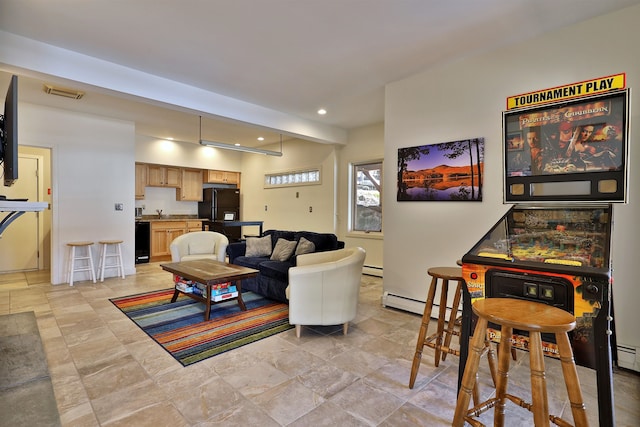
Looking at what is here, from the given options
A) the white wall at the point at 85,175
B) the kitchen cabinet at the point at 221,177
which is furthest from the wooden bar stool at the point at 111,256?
the kitchen cabinet at the point at 221,177

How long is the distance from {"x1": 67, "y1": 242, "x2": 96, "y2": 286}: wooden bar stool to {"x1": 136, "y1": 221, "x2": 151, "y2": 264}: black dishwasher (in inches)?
56.7

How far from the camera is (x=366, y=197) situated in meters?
5.90

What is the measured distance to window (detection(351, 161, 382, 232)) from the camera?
18.8ft

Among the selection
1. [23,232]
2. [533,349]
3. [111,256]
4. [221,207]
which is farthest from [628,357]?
[23,232]

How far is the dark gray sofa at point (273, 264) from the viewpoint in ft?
12.8

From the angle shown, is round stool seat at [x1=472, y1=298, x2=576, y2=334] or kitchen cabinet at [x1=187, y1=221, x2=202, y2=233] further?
kitchen cabinet at [x1=187, y1=221, x2=202, y2=233]

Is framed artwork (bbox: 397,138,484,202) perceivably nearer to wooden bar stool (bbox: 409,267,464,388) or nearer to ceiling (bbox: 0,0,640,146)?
ceiling (bbox: 0,0,640,146)

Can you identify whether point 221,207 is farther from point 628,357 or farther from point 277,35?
point 628,357

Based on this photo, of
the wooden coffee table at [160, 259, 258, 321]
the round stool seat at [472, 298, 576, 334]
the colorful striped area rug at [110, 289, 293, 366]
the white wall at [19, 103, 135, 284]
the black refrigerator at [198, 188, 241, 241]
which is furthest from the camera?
the black refrigerator at [198, 188, 241, 241]

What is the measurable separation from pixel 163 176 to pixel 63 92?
3288 mm

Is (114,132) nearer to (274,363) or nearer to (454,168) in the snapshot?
(274,363)

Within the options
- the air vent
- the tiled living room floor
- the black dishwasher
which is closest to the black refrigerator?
the black dishwasher

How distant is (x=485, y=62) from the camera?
10.2 ft

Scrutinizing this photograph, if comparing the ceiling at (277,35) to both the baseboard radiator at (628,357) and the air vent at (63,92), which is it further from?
the baseboard radiator at (628,357)
